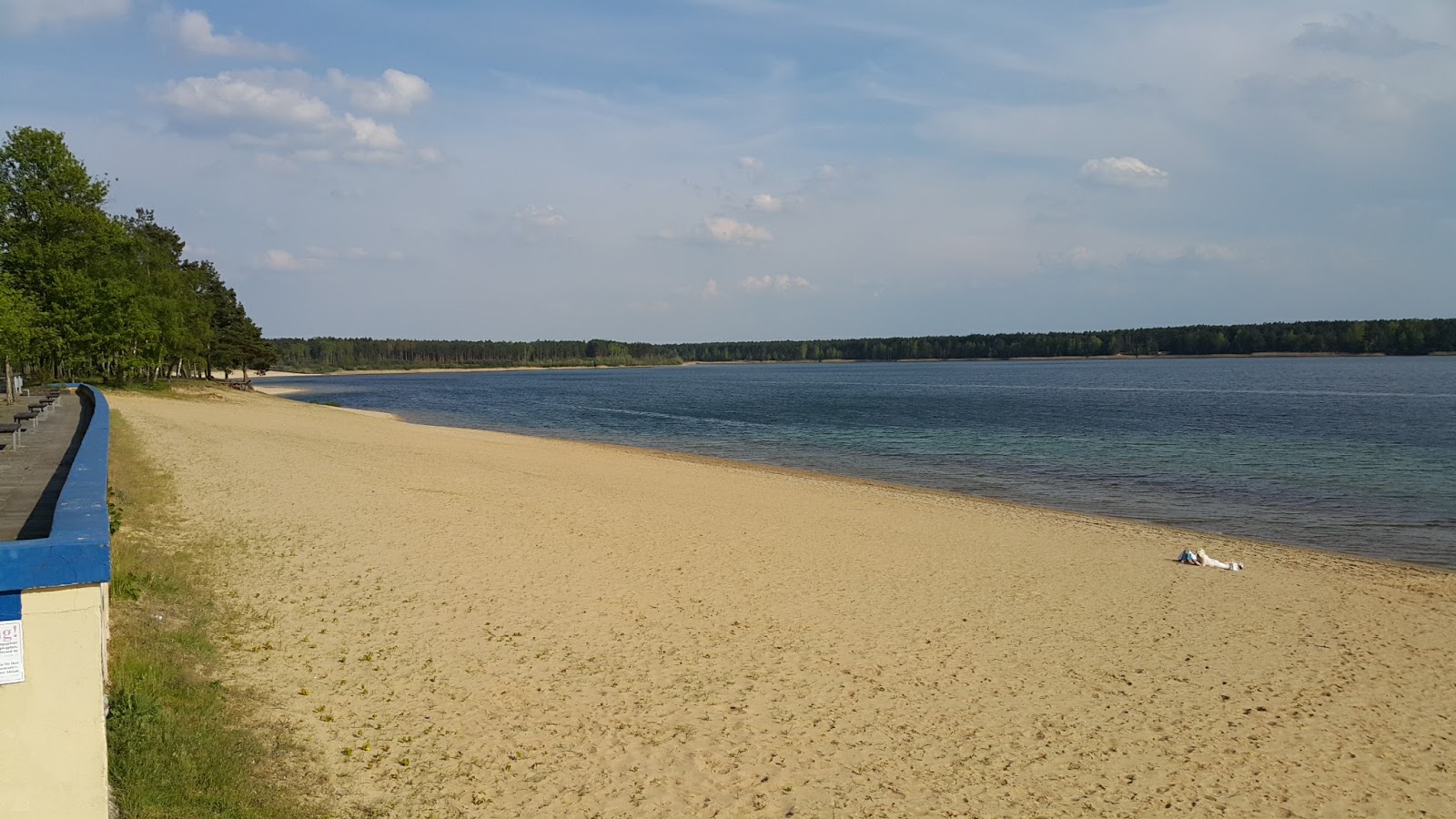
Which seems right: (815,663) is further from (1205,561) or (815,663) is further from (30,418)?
(30,418)

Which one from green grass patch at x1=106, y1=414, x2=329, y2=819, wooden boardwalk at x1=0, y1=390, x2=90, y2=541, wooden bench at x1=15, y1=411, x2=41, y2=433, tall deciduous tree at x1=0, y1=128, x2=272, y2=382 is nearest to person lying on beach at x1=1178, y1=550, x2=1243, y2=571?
green grass patch at x1=106, y1=414, x2=329, y2=819

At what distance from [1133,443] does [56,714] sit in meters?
37.8

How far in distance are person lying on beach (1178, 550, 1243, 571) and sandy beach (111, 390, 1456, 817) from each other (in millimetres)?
315

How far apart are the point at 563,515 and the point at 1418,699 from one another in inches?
493

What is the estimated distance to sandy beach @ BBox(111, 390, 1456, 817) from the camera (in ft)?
21.2

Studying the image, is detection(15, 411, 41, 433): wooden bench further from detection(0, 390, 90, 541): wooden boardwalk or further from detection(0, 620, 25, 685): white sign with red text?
detection(0, 620, 25, 685): white sign with red text

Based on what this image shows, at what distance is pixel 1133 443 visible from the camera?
119 ft

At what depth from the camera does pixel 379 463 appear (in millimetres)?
22625

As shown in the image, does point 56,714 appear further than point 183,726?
No

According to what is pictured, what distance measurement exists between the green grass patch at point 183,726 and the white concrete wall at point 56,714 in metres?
0.73

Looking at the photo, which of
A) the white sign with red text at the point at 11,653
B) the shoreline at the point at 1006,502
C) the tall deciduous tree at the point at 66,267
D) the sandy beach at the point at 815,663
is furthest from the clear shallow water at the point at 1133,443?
the white sign with red text at the point at 11,653

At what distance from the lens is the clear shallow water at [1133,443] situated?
21.0m

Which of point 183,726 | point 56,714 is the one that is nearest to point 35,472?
point 183,726

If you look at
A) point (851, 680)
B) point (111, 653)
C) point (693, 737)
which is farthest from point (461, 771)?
point (851, 680)
